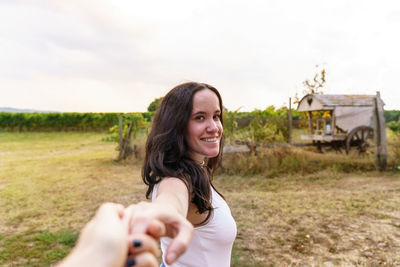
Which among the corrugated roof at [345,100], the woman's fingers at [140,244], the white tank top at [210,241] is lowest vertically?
the white tank top at [210,241]

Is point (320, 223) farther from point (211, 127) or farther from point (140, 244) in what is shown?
point (140, 244)

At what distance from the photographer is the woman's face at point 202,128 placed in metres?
1.66

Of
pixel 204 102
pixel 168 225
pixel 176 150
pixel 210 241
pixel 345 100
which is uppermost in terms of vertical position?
pixel 345 100

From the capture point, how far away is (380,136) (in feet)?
27.8

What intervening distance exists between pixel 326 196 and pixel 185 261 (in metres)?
5.32

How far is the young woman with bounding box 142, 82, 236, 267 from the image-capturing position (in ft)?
4.69

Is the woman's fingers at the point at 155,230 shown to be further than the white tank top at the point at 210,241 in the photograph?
No

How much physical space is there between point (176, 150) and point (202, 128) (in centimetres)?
19

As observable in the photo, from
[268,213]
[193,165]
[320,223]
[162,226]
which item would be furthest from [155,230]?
[268,213]

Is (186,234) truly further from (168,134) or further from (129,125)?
(129,125)

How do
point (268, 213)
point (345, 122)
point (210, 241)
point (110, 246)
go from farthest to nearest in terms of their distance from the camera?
point (345, 122), point (268, 213), point (210, 241), point (110, 246)

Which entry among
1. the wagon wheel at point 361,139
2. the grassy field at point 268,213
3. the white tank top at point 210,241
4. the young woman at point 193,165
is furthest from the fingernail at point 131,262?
the wagon wheel at point 361,139

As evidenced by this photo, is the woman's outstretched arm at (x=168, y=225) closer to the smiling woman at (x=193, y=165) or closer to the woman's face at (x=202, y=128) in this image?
the smiling woman at (x=193, y=165)

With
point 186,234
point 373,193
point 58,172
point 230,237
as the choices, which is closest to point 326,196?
point 373,193
